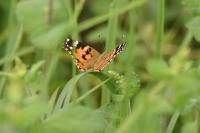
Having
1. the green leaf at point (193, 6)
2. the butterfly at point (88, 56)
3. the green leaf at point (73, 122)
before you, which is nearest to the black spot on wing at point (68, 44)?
the butterfly at point (88, 56)

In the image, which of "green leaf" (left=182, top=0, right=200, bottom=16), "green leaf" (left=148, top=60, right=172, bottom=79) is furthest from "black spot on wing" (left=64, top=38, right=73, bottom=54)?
"green leaf" (left=148, top=60, right=172, bottom=79)

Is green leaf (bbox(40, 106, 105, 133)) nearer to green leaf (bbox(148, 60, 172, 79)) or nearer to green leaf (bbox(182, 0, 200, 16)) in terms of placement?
green leaf (bbox(148, 60, 172, 79))

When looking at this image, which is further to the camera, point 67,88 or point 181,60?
point 67,88

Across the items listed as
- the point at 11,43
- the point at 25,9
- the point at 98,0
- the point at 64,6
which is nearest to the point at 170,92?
the point at 25,9

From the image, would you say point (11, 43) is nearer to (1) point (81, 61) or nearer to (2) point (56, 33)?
(1) point (81, 61)

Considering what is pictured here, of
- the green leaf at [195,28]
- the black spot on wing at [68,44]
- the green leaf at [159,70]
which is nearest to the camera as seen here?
the green leaf at [159,70]

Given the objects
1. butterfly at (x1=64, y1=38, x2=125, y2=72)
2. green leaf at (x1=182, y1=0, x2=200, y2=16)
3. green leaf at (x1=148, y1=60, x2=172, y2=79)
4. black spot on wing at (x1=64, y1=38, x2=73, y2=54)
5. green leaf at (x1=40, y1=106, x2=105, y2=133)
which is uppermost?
green leaf at (x1=182, y1=0, x2=200, y2=16)

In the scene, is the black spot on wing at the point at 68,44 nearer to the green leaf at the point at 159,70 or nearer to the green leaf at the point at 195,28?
the green leaf at the point at 195,28

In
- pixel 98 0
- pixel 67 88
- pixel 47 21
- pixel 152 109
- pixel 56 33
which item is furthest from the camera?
pixel 98 0
